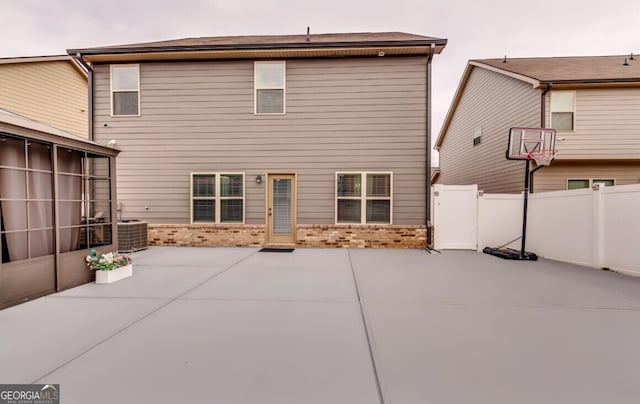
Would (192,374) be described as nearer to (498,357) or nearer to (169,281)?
(498,357)

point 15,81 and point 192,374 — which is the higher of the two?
point 15,81

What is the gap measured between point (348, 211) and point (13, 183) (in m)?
6.36

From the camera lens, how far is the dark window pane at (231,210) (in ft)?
24.3

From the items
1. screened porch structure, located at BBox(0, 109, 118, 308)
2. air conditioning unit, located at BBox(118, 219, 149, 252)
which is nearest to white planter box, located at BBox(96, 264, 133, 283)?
screened porch structure, located at BBox(0, 109, 118, 308)

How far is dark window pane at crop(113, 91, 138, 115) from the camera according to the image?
24.9ft

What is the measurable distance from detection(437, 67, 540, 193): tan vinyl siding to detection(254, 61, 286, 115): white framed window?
26.9 ft

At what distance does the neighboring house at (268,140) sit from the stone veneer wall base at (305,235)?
0.09 ft

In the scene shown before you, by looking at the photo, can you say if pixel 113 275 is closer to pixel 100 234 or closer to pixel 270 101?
pixel 100 234

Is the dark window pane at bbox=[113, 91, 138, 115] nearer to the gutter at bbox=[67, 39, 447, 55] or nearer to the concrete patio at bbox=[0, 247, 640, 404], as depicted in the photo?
the gutter at bbox=[67, 39, 447, 55]

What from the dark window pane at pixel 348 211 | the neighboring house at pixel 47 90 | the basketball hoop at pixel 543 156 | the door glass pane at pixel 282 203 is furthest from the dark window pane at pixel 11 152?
the basketball hoop at pixel 543 156

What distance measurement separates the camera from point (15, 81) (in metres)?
9.09

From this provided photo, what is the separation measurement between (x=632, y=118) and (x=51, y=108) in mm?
20473

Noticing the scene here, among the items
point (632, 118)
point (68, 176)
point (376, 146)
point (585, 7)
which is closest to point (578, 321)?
point (376, 146)

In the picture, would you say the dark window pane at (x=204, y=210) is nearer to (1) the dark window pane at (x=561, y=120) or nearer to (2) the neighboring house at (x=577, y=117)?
→ (2) the neighboring house at (x=577, y=117)
